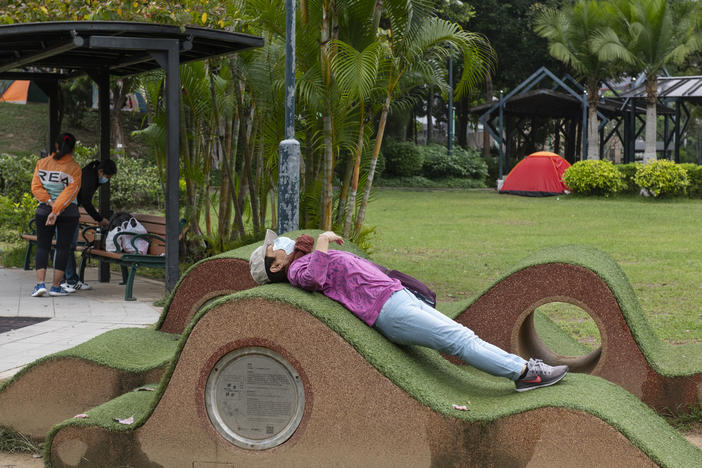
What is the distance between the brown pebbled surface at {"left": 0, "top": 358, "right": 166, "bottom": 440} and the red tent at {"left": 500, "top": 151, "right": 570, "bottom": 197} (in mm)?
26730

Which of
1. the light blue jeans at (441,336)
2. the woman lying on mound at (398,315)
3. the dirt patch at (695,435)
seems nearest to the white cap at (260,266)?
the woman lying on mound at (398,315)

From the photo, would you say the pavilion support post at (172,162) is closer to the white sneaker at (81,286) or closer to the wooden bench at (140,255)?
the wooden bench at (140,255)

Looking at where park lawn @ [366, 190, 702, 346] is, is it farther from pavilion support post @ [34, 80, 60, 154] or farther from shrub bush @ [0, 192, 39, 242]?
shrub bush @ [0, 192, 39, 242]

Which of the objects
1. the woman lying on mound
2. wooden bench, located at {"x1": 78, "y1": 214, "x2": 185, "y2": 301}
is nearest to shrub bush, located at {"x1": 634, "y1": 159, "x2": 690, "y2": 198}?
wooden bench, located at {"x1": 78, "y1": 214, "x2": 185, "y2": 301}

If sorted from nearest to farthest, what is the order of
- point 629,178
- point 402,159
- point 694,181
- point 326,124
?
point 326,124, point 694,181, point 629,178, point 402,159

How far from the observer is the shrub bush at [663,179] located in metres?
27.4

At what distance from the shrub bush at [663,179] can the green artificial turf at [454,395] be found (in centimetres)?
2432

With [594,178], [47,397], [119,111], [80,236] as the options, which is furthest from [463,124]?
[47,397]

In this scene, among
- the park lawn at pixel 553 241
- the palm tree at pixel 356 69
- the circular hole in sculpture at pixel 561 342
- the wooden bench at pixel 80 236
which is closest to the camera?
the circular hole in sculpture at pixel 561 342

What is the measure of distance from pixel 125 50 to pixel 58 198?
1880mm

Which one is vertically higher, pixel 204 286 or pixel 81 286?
pixel 204 286

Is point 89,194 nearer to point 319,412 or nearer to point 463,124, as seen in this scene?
point 319,412

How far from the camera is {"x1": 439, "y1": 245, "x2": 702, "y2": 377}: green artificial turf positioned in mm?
5680

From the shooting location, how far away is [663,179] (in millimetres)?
27375
